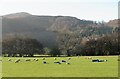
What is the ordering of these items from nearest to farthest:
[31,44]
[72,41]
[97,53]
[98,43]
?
1. [97,53]
2. [98,43]
3. [31,44]
4. [72,41]

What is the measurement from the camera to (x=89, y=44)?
488 feet

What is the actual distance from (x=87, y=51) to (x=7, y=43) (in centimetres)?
4607

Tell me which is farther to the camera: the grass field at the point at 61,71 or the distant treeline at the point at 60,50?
the distant treeline at the point at 60,50

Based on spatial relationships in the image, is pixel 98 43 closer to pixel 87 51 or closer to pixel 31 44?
pixel 87 51

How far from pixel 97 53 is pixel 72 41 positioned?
45032 millimetres

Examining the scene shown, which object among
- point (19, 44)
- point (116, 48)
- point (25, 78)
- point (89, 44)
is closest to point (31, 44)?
point (19, 44)

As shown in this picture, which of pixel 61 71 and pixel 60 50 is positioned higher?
pixel 61 71

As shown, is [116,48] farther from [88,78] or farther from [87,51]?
[88,78]

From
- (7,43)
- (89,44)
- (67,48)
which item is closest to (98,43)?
(89,44)

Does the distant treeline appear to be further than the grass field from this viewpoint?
Yes

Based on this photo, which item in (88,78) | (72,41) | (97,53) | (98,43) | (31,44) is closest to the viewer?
(88,78)

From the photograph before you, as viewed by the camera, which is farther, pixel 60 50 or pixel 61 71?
pixel 60 50

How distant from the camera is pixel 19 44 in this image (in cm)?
15888

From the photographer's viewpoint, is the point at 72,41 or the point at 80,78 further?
the point at 72,41
